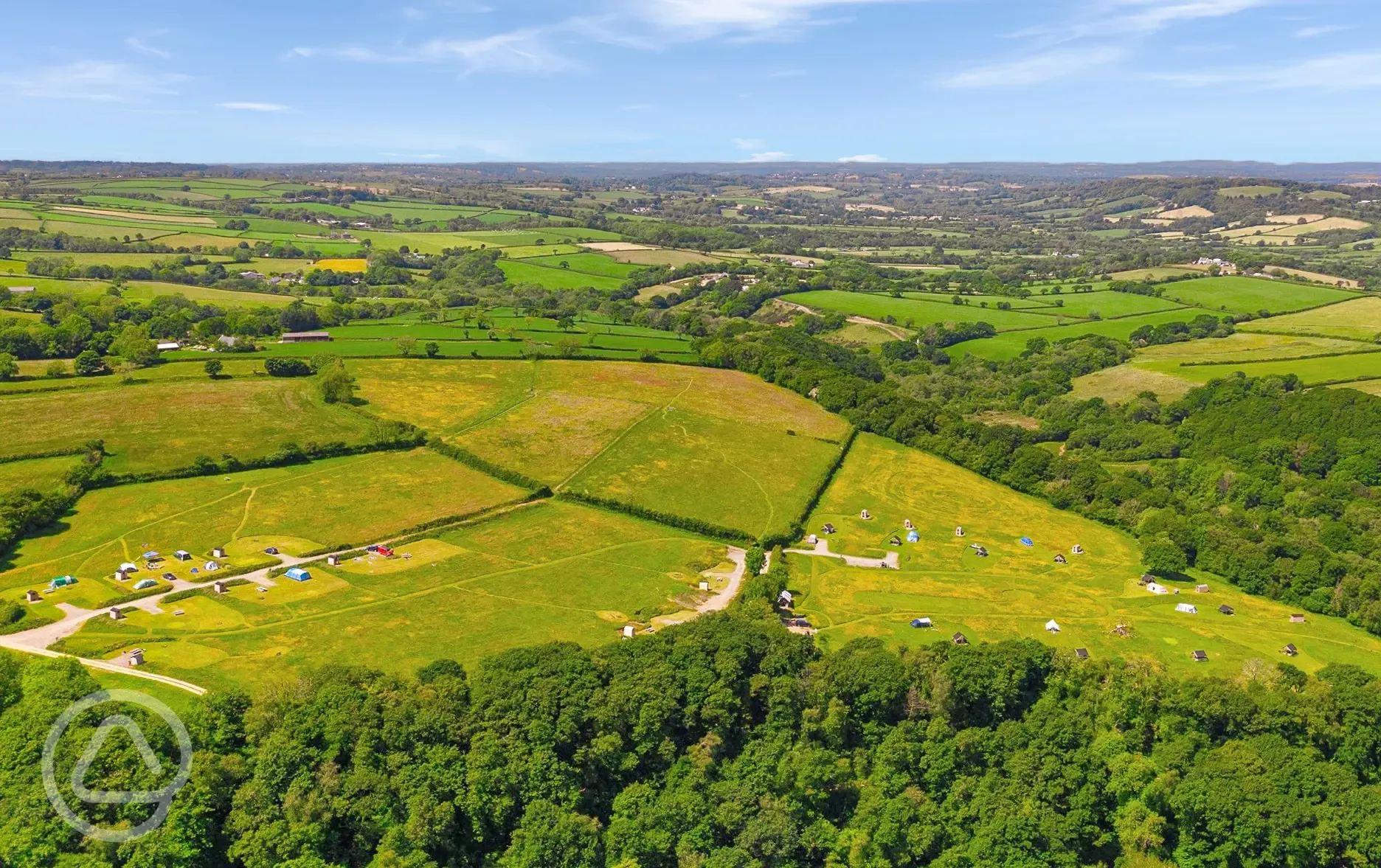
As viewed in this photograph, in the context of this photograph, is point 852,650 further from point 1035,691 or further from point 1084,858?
point 1084,858

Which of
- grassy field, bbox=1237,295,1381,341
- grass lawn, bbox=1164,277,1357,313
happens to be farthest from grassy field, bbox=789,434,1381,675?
grass lawn, bbox=1164,277,1357,313

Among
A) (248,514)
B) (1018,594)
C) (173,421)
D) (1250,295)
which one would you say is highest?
(1250,295)

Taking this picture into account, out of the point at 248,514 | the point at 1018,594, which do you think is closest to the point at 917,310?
the point at 1018,594

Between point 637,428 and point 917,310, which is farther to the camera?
point 917,310

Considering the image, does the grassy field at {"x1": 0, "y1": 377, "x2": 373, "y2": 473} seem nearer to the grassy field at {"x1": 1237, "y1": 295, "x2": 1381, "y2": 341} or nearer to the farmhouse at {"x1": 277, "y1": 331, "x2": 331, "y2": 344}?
the farmhouse at {"x1": 277, "y1": 331, "x2": 331, "y2": 344}

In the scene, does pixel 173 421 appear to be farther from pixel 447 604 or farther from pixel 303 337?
pixel 447 604

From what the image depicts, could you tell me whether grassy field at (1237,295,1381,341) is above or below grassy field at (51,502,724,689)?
above

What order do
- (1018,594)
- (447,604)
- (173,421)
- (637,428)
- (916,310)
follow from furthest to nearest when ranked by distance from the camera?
(916,310) → (637,428) → (173,421) → (1018,594) → (447,604)
